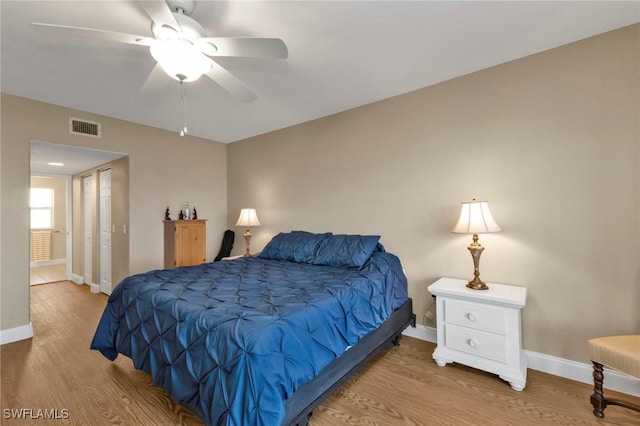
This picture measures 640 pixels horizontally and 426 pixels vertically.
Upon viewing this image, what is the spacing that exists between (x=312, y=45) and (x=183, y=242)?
133 inches

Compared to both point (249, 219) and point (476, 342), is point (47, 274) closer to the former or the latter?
point (249, 219)

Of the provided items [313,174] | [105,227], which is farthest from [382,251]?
[105,227]

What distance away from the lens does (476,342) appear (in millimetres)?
2256

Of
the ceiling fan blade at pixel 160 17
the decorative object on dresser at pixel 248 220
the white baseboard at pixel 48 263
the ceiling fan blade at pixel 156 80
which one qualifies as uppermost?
the ceiling fan blade at pixel 160 17

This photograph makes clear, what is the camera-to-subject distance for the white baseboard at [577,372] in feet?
6.55

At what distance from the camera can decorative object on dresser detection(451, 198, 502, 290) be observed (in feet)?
7.59

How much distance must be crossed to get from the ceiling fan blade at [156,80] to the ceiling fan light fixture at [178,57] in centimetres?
17

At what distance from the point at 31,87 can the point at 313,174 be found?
10.2 ft

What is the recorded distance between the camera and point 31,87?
285 cm

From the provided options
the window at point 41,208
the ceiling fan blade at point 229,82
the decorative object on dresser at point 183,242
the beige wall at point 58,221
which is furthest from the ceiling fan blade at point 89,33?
the window at point 41,208

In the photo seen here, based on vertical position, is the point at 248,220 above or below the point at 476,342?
above

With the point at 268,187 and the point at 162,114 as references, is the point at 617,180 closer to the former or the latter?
the point at 268,187

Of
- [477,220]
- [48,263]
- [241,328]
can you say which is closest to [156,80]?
[241,328]

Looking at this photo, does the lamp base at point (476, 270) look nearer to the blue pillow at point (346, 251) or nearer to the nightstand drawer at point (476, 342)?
the nightstand drawer at point (476, 342)
